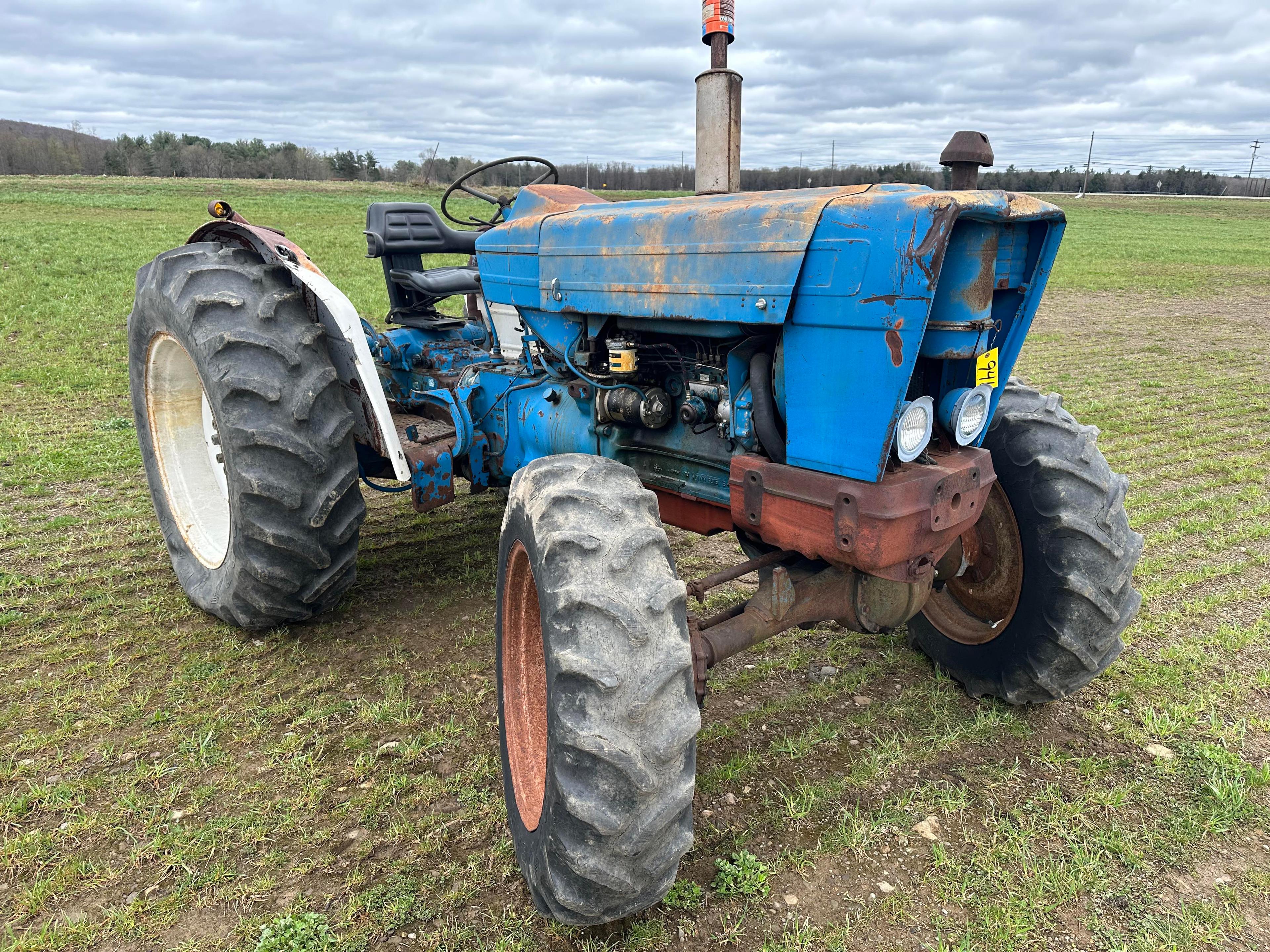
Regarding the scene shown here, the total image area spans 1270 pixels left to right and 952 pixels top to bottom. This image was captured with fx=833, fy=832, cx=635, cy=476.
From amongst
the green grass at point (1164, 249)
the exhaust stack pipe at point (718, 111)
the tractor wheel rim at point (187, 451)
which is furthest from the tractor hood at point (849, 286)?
the green grass at point (1164, 249)

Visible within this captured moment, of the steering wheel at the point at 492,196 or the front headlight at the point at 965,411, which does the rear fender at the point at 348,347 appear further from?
the front headlight at the point at 965,411

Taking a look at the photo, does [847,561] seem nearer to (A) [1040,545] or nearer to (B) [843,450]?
(B) [843,450]

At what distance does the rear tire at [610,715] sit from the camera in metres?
1.86

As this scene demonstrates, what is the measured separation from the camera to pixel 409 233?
15.4 ft

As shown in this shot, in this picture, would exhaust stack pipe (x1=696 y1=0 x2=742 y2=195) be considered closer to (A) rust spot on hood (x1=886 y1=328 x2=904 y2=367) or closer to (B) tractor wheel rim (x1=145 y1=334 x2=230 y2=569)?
(A) rust spot on hood (x1=886 y1=328 x2=904 y2=367)

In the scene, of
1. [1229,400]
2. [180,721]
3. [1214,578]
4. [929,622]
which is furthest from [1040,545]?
[1229,400]

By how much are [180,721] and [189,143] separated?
6394 centimetres

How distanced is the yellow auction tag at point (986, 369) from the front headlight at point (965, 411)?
2 cm

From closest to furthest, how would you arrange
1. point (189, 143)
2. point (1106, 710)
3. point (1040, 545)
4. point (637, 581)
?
1. point (637, 581)
2. point (1040, 545)
3. point (1106, 710)
4. point (189, 143)

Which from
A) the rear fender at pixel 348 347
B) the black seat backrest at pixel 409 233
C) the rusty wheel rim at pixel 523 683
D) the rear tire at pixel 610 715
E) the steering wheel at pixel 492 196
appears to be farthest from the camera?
the black seat backrest at pixel 409 233

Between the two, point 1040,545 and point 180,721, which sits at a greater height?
point 1040,545

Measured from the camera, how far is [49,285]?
12.6 meters

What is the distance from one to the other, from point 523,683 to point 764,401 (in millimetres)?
1127

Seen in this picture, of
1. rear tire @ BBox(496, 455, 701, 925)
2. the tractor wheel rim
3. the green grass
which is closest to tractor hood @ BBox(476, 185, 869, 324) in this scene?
rear tire @ BBox(496, 455, 701, 925)
